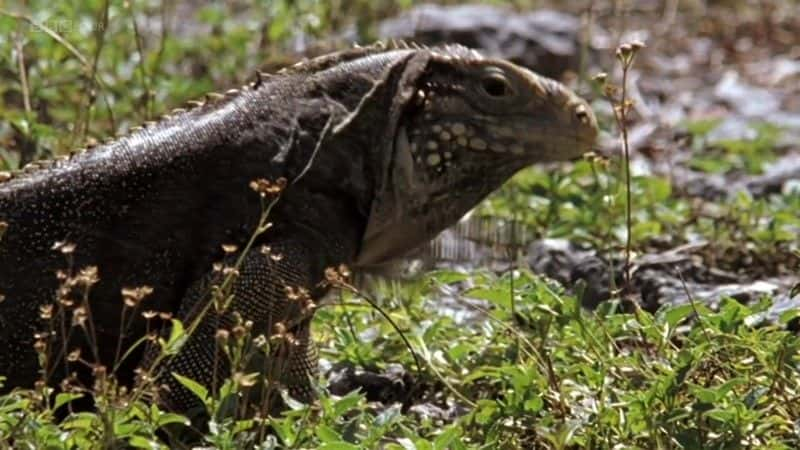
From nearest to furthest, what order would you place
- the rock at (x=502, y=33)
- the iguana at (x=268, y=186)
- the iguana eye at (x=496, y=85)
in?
1. the iguana at (x=268, y=186)
2. the iguana eye at (x=496, y=85)
3. the rock at (x=502, y=33)

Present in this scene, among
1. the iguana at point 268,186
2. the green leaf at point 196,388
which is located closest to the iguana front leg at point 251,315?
the iguana at point 268,186

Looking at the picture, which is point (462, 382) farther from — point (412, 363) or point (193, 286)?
point (193, 286)

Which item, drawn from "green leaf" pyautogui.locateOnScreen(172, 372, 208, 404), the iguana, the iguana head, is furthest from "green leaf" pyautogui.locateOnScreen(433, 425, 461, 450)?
the iguana head

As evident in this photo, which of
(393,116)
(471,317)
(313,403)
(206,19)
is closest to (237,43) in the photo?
(206,19)

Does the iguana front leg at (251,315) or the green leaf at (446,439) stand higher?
the iguana front leg at (251,315)

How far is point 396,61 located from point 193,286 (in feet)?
3.56

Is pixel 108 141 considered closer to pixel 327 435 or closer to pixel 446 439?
pixel 327 435

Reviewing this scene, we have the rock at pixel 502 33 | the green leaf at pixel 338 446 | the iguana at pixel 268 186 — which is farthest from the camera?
the rock at pixel 502 33

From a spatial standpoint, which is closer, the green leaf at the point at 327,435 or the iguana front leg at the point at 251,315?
the green leaf at the point at 327,435

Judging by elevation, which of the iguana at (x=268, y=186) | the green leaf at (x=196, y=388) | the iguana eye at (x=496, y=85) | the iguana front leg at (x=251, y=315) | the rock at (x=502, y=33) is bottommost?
the green leaf at (x=196, y=388)

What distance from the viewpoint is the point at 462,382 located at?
21.6ft

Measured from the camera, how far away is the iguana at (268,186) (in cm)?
618

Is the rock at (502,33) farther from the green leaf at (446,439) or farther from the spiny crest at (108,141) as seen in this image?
the green leaf at (446,439)

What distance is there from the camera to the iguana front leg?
6.05 m
